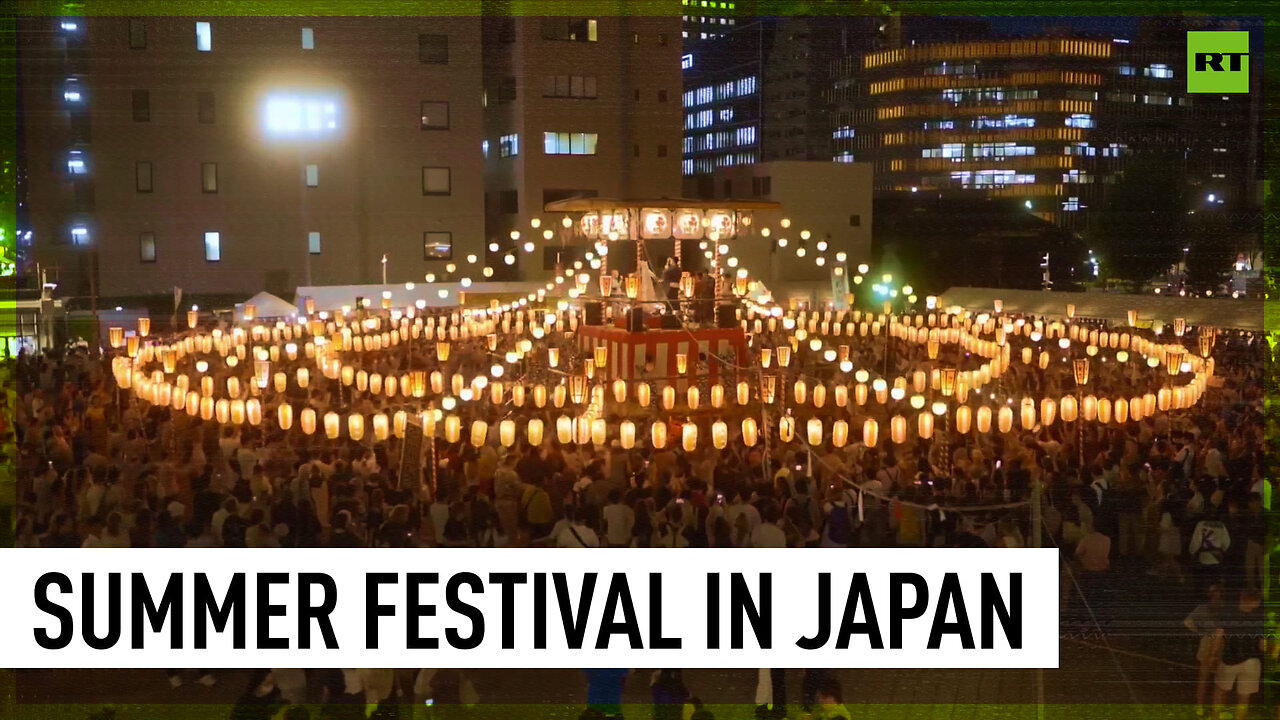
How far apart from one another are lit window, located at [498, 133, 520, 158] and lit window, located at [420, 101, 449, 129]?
248 cm

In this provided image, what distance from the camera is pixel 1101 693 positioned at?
6.41 m

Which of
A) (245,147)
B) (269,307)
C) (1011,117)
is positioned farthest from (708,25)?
(269,307)

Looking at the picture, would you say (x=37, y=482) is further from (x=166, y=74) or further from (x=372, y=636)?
(x=166, y=74)

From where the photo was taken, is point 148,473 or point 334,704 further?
point 148,473

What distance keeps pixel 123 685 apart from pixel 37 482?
2271mm

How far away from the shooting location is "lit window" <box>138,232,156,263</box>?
24.5 meters

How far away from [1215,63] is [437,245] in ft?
72.0

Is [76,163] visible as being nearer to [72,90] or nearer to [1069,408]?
[72,90]

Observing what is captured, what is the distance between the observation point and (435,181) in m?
26.7

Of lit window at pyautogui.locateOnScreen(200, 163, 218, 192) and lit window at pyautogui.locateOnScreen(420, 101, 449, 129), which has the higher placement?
lit window at pyautogui.locateOnScreen(420, 101, 449, 129)

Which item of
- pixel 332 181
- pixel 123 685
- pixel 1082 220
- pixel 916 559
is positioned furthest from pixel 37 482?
pixel 1082 220

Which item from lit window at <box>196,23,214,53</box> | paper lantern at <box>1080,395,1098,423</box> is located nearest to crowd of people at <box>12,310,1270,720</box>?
paper lantern at <box>1080,395,1098,423</box>

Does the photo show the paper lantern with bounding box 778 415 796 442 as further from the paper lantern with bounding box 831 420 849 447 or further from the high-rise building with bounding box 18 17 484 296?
the high-rise building with bounding box 18 17 484 296

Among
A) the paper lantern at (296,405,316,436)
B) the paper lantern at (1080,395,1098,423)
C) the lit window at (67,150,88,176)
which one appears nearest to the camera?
the paper lantern at (296,405,316,436)
